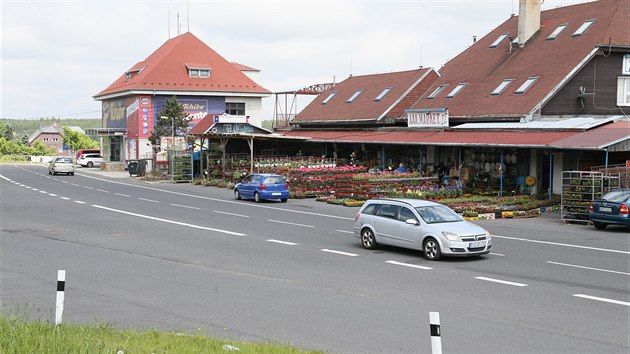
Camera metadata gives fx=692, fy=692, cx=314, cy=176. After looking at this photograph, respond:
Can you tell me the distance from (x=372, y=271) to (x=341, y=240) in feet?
18.3

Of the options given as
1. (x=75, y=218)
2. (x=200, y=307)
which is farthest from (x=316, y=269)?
(x=75, y=218)

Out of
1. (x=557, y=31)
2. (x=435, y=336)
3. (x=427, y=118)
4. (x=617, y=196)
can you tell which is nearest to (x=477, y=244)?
(x=617, y=196)

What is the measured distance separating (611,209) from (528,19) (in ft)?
84.5

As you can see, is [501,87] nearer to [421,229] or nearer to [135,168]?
[421,229]

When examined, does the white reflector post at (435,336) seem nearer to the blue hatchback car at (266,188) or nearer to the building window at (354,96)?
the blue hatchback car at (266,188)

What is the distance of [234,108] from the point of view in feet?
248

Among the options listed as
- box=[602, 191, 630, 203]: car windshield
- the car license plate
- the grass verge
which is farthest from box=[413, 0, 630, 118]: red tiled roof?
the grass verge

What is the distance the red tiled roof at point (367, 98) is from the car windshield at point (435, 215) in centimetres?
3326

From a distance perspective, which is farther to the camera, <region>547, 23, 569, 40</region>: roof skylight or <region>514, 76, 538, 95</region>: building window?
<region>547, 23, 569, 40</region>: roof skylight

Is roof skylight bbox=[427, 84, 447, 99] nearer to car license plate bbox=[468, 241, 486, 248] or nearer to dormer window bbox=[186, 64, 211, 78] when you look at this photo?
dormer window bbox=[186, 64, 211, 78]

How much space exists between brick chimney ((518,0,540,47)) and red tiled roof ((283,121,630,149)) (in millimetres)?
10293

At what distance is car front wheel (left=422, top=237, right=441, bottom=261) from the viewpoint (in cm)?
1800

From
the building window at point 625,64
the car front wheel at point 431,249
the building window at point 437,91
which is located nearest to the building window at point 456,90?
the building window at point 437,91

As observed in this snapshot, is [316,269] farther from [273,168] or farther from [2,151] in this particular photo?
[2,151]
